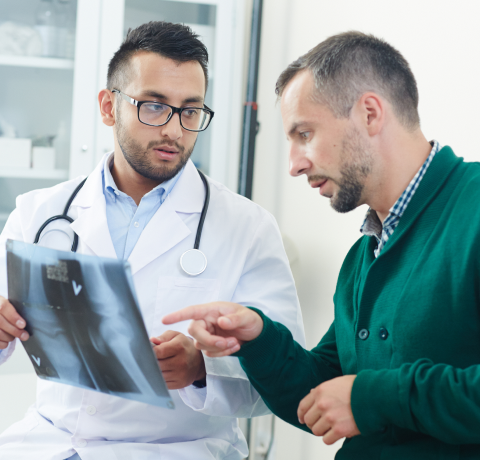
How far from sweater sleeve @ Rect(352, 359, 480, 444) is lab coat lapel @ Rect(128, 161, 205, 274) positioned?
0.58 m

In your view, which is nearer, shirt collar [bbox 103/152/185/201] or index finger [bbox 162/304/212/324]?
index finger [bbox 162/304/212/324]

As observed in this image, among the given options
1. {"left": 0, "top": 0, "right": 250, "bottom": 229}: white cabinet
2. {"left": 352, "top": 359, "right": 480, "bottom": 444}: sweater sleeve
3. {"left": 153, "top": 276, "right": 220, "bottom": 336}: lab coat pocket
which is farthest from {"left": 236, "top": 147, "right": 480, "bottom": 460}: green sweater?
{"left": 0, "top": 0, "right": 250, "bottom": 229}: white cabinet

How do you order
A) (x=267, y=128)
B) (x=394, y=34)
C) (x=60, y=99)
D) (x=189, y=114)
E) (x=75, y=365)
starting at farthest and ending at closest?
(x=267, y=128) < (x=60, y=99) < (x=394, y=34) < (x=189, y=114) < (x=75, y=365)

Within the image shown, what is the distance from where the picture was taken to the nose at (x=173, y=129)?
131cm

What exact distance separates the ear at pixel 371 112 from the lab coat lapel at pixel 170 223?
492mm

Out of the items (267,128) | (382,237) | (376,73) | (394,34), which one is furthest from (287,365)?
(267,128)

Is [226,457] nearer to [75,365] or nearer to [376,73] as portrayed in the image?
[75,365]

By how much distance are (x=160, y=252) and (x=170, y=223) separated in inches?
3.1

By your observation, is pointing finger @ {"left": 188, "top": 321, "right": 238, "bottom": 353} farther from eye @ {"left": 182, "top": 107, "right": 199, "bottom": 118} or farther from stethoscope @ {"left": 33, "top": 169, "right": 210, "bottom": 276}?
eye @ {"left": 182, "top": 107, "right": 199, "bottom": 118}

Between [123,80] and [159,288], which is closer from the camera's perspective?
[159,288]

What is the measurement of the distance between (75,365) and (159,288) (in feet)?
0.93

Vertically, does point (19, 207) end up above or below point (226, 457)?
above

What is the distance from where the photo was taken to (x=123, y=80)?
1398mm

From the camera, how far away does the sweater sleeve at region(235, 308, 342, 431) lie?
0.97 metres
